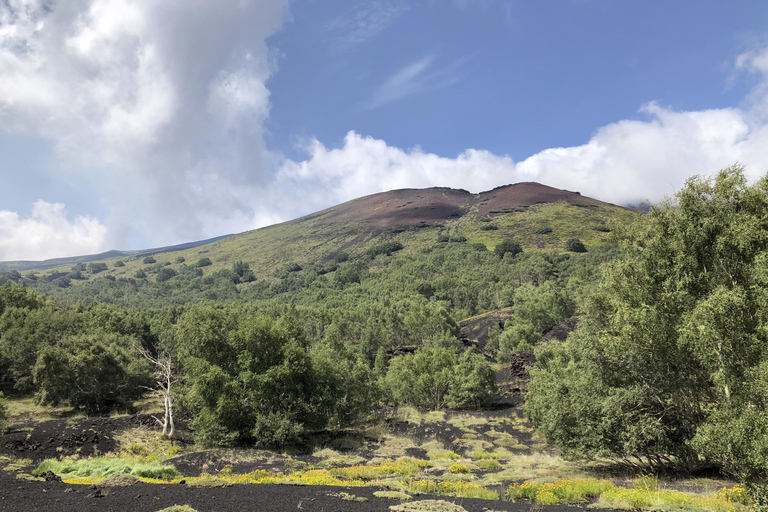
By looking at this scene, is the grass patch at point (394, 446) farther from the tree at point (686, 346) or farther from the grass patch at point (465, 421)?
the tree at point (686, 346)

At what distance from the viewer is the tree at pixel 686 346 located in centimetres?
1352

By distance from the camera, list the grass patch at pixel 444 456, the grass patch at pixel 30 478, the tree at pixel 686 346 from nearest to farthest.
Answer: the tree at pixel 686 346 < the grass patch at pixel 30 478 < the grass patch at pixel 444 456

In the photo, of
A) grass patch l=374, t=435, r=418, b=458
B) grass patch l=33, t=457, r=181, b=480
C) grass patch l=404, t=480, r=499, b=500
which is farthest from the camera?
grass patch l=374, t=435, r=418, b=458

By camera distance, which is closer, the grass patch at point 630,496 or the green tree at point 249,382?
the grass patch at point 630,496

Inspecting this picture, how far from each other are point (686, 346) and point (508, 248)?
14516cm

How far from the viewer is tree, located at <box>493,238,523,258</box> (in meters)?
155

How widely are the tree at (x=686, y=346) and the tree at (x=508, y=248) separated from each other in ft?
456

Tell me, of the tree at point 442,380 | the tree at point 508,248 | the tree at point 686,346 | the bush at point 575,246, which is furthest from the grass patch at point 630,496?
the tree at point 508,248

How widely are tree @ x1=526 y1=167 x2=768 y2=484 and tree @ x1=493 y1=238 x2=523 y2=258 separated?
139 m

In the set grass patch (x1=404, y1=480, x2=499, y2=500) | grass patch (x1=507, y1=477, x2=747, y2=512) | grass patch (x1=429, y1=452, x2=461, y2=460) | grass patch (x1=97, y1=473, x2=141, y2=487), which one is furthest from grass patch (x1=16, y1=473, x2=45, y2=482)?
grass patch (x1=429, y1=452, x2=461, y2=460)

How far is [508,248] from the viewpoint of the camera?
156 metres

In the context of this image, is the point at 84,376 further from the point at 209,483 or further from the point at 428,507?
the point at 428,507

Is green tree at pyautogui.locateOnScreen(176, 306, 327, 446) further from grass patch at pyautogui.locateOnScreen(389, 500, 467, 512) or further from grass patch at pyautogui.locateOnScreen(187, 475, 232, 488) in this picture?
grass patch at pyautogui.locateOnScreen(389, 500, 467, 512)

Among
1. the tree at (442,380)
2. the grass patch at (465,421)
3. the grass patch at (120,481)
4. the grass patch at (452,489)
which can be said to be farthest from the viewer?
the tree at (442,380)
